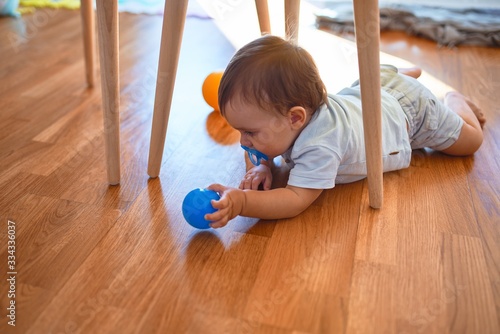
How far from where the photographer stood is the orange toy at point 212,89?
1118 millimetres

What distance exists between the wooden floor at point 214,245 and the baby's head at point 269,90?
15cm

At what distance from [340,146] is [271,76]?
165 mm

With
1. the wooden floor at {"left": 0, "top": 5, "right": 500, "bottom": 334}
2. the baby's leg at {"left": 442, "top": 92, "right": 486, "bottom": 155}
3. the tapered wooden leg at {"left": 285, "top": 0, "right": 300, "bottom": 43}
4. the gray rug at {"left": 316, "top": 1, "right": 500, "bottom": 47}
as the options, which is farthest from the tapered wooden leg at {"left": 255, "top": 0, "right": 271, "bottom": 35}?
the gray rug at {"left": 316, "top": 1, "right": 500, "bottom": 47}

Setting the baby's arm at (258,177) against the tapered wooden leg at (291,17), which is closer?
the baby's arm at (258,177)

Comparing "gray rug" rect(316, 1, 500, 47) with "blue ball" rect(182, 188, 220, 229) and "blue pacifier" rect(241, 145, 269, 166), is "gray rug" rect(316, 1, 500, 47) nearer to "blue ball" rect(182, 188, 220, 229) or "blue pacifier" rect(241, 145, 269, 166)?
"blue pacifier" rect(241, 145, 269, 166)

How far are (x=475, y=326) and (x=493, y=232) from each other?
0.22 meters

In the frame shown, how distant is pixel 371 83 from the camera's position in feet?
2.33

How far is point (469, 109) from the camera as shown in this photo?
3.45 feet

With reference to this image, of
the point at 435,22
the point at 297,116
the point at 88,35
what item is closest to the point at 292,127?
the point at 297,116

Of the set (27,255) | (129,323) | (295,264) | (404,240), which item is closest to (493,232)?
(404,240)

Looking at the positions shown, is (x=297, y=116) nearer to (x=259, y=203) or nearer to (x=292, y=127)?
(x=292, y=127)

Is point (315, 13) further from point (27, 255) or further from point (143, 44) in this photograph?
point (27, 255)

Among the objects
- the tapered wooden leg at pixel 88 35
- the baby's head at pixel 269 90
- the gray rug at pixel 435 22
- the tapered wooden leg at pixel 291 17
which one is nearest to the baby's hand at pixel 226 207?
the baby's head at pixel 269 90

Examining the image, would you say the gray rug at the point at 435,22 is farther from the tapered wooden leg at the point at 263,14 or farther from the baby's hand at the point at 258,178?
the baby's hand at the point at 258,178
